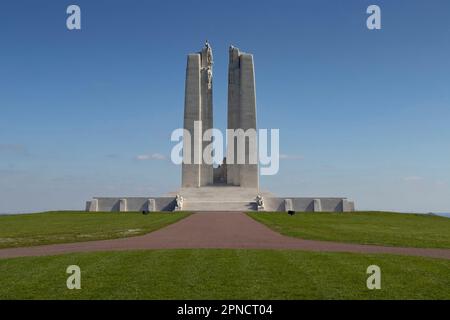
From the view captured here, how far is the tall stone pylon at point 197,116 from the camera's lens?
180 ft

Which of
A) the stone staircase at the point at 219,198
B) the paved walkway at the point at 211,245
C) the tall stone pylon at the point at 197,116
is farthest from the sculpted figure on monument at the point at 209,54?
the paved walkway at the point at 211,245

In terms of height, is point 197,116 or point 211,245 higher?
point 197,116

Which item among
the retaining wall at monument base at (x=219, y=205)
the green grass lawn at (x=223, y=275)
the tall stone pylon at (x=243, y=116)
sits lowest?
the green grass lawn at (x=223, y=275)

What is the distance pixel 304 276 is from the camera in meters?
10.3

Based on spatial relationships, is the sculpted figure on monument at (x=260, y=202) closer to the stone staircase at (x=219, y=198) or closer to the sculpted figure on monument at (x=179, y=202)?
the stone staircase at (x=219, y=198)

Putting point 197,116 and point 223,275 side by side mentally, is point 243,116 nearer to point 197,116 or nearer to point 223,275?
point 197,116

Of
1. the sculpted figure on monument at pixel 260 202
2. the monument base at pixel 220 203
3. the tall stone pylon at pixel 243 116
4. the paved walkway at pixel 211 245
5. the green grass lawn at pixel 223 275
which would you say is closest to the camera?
the green grass lawn at pixel 223 275

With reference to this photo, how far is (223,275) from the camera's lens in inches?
406

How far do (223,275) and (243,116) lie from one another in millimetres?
45331

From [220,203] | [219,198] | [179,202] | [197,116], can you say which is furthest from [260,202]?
[197,116]

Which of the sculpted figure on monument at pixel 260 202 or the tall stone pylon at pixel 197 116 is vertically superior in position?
the tall stone pylon at pixel 197 116
